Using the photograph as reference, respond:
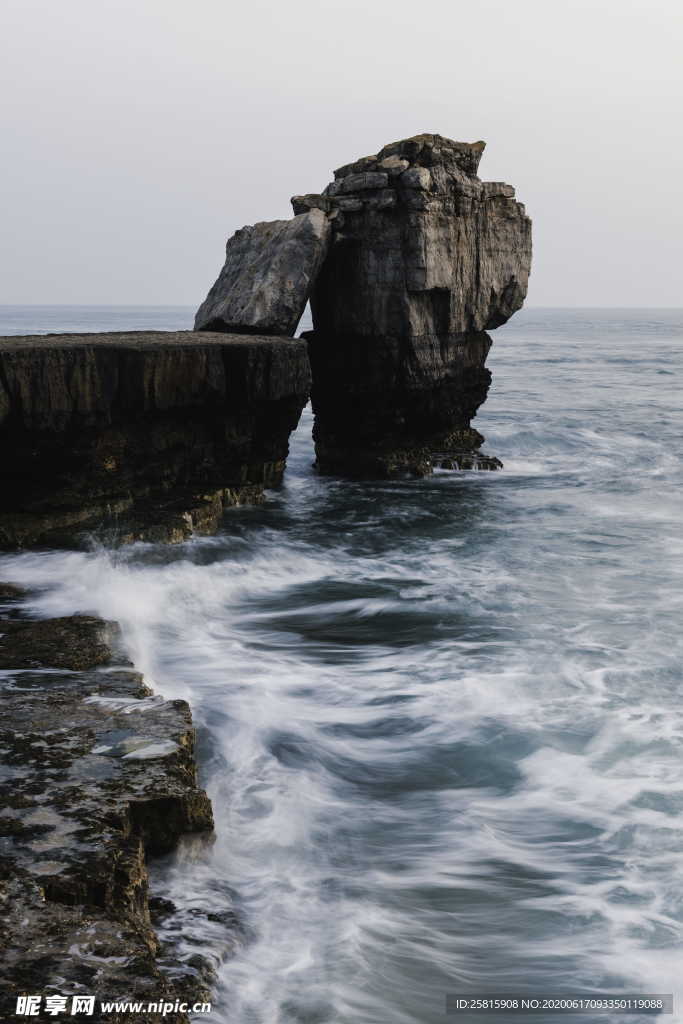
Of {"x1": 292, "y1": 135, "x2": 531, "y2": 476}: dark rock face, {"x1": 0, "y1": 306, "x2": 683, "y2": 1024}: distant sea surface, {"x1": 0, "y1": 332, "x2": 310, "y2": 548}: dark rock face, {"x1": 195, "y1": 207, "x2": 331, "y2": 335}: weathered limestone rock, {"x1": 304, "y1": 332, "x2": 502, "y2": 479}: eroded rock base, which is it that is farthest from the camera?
{"x1": 304, "y1": 332, "x2": 502, "y2": 479}: eroded rock base

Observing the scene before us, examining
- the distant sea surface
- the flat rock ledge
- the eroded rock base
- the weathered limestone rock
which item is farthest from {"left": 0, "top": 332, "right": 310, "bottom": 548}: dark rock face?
the flat rock ledge

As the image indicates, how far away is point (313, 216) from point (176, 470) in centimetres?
369

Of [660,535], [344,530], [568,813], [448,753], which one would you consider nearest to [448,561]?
[344,530]

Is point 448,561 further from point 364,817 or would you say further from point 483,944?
point 483,944

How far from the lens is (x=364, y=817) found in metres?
4.59

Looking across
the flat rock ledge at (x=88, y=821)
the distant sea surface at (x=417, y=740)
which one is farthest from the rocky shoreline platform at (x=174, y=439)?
the distant sea surface at (x=417, y=740)

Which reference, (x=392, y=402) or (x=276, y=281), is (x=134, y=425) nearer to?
(x=276, y=281)

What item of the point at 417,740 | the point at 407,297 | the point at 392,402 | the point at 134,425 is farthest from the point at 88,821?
the point at 392,402

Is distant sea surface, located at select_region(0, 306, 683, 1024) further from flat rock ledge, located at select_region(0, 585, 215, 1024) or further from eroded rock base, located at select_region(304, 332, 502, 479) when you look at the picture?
eroded rock base, located at select_region(304, 332, 502, 479)

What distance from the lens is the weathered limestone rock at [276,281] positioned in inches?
428

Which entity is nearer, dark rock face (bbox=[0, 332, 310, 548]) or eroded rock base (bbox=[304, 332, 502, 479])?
dark rock face (bbox=[0, 332, 310, 548])

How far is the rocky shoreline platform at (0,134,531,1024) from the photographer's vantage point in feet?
9.97

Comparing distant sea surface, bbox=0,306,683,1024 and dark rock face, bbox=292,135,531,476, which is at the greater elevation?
dark rock face, bbox=292,135,531,476

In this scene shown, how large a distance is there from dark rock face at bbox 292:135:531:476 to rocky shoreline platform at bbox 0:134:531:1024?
29mm
